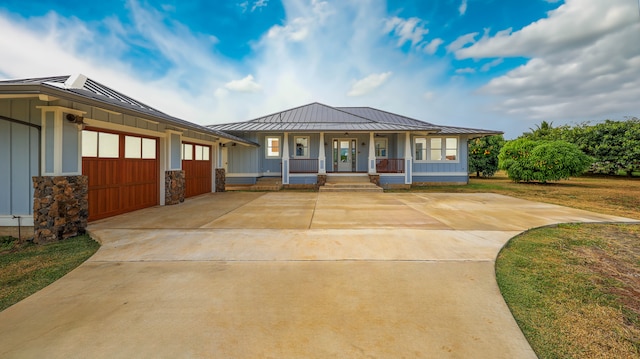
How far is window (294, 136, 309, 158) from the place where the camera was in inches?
655

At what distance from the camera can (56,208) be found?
196 inches

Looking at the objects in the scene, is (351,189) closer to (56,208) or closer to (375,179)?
(375,179)

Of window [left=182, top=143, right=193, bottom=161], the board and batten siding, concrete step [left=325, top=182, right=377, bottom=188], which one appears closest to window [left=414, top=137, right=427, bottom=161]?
concrete step [left=325, top=182, right=377, bottom=188]

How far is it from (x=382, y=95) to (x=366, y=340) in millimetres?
26504

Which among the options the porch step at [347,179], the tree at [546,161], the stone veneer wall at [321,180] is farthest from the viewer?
the tree at [546,161]

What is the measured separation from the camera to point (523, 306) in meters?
2.56

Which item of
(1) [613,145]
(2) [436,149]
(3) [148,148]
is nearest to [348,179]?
(2) [436,149]

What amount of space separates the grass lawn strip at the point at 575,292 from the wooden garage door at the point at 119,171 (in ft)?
28.1

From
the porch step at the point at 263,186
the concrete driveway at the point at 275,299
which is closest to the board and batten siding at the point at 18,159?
the concrete driveway at the point at 275,299

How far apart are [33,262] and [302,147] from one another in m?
13.7

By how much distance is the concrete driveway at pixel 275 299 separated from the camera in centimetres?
197

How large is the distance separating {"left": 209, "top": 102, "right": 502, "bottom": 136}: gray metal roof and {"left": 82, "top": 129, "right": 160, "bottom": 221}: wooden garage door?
6.64 metres

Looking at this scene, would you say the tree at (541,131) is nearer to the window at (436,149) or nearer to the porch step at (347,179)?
the window at (436,149)

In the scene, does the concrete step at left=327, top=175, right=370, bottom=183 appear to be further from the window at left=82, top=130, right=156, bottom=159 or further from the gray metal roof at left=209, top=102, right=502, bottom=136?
the window at left=82, top=130, right=156, bottom=159
